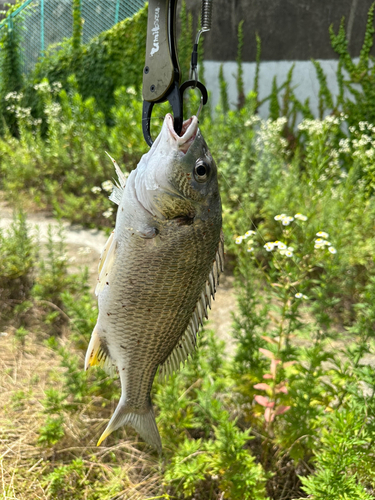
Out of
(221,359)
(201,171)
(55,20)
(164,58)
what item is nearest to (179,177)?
(201,171)

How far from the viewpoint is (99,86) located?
305 inches

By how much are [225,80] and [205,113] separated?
4.49ft

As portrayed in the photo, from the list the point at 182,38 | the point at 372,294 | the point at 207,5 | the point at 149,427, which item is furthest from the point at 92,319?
the point at 182,38

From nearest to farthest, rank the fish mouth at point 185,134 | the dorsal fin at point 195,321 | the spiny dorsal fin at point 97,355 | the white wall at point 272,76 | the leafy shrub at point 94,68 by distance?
the fish mouth at point 185,134, the dorsal fin at point 195,321, the spiny dorsal fin at point 97,355, the white wall at point 272,76, the leafy shrub at point 94,68

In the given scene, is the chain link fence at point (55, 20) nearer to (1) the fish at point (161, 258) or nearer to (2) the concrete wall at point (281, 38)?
(2) the concrete wall at point (281, 38)

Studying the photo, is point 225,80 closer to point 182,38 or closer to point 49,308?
point 182,38

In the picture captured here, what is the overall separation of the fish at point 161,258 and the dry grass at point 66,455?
1.11 meters

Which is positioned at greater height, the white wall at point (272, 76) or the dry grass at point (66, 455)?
the white wall at point (272, 76)

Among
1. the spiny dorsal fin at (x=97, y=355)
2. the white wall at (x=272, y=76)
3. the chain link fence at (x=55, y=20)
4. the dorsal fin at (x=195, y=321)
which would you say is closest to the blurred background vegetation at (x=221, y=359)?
the dorsal fin at (x=195, y=321)

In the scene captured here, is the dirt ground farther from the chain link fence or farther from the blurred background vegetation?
the chain link fence

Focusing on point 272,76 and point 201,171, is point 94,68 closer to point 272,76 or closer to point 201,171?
point 272,76

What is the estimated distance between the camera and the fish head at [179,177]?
104 centimetres

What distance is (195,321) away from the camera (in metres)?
1.23

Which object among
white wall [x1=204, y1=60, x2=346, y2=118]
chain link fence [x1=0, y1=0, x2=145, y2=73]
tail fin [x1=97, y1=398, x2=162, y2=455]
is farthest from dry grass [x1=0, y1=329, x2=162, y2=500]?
chain link fence [x1=0, y1=0, x2=145, y2=73]
